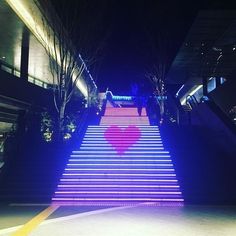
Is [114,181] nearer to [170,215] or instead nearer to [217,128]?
[170,215]

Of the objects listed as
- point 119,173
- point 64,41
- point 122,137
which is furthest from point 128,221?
point 64,41

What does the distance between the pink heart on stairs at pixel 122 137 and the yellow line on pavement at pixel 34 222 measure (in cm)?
471

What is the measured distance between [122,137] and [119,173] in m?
3.56

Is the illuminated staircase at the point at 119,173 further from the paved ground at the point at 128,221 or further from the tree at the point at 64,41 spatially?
the tree at the point at 64,41

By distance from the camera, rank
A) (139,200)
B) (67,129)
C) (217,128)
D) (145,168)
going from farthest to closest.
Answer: (67,129), (217,128), (145,168), (139,200)

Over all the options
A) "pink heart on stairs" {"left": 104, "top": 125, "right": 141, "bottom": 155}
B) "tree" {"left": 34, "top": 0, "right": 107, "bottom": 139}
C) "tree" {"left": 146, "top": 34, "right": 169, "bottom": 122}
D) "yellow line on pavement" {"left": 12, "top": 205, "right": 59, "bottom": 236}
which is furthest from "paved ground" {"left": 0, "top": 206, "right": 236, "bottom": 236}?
"tree" {"left": 146, "top": 34, "right": 169, "bottom": 122}

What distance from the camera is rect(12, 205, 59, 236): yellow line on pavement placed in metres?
6.95

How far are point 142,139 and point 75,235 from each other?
27.6ft

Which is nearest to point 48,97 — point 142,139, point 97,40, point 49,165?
point 97,40

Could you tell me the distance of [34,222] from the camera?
7.75 m

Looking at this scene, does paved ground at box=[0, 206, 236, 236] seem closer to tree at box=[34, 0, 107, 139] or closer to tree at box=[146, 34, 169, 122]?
tree at box=[34, 0, 107, 139]

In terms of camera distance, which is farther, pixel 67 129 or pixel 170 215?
pixel 67 129

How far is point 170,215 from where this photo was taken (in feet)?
27.9

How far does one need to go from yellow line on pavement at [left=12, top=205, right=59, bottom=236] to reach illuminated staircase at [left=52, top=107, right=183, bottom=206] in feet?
3.00
